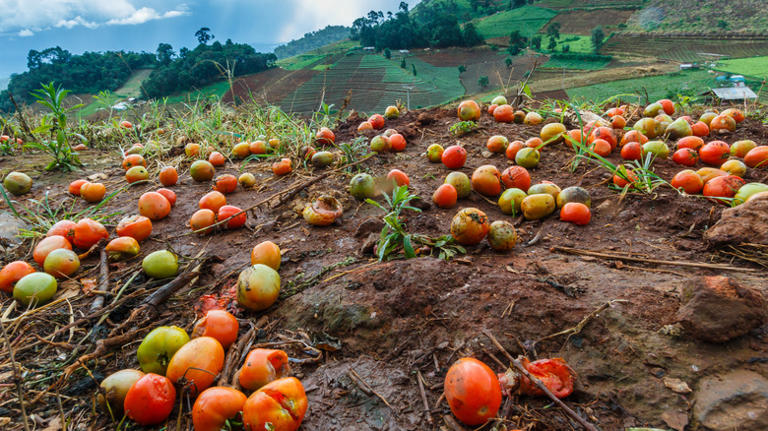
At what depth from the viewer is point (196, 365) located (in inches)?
69.4

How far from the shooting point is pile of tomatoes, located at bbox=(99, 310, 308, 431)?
1.52 m

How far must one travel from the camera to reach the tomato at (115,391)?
1.68m

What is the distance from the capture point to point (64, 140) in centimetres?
511

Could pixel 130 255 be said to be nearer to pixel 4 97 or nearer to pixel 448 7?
pixel 4 97

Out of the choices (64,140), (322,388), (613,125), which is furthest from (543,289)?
(64,140)

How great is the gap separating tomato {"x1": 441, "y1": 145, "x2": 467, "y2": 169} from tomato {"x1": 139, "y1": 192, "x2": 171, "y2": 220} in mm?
3274

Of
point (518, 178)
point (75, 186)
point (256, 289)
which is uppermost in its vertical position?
point (75, 186)

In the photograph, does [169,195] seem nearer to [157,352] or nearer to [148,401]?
[157,352]

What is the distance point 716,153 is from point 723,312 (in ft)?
11.4

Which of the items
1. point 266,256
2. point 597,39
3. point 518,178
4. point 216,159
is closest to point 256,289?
point 266,256

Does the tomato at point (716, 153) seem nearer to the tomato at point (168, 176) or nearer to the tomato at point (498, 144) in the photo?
the tomato at point (498, 144)

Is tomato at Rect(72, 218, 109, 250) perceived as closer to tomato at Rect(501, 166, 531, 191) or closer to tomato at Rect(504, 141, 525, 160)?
tomato at Rect(501, 166, 531, 191)

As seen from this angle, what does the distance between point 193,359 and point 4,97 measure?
28.9m

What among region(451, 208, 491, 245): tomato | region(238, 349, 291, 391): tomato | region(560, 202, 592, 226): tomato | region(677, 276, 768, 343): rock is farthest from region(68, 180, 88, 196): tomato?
region(677, 276, 768, 343): rock
